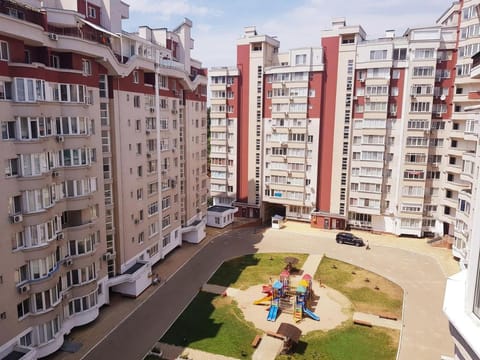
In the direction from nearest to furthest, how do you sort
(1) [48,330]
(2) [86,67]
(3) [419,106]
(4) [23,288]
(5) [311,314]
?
(4) [23,288] < (1) [48,330] < (2) [86,67] < (5) [311,314] < (3) [419,106]

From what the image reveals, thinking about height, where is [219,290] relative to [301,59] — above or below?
below

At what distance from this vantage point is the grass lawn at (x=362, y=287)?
35116 mm

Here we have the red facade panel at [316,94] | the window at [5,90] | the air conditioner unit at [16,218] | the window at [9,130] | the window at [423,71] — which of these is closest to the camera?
the window at [5,90]

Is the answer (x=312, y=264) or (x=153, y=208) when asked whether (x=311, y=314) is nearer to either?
(x=312, y=264)

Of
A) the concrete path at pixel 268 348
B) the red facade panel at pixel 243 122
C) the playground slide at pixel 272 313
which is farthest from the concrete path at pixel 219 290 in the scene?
the red facade panel at pixel 243 122

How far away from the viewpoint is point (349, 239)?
53.0 metres

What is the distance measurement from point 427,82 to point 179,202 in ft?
125

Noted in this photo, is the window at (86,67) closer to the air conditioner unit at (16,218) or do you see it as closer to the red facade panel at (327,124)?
the air conditioner unit at (16,218)

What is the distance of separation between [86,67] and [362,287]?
33928mm

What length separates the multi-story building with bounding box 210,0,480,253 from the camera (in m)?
51.1

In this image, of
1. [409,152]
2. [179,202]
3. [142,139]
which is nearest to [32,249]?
[142,139]

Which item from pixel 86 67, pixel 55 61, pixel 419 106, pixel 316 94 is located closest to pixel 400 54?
pixel 419 106

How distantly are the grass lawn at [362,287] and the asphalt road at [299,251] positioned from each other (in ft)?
4.03

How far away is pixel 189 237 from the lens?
51.7 meters
